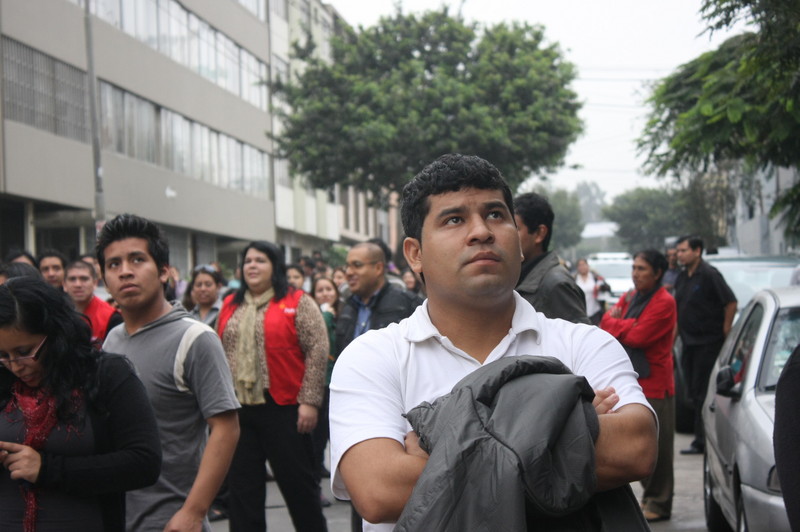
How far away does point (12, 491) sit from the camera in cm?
331

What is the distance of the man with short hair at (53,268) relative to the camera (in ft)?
28.0

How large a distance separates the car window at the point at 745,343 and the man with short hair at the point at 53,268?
495 cm

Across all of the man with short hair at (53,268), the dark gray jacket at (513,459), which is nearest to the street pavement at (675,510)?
the man with short hair at (53,268)

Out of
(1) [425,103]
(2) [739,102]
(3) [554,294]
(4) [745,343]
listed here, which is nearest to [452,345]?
(3) [554,294]

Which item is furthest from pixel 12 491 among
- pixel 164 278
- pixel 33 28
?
pixel 33 28

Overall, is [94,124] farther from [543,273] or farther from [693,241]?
[543,273]

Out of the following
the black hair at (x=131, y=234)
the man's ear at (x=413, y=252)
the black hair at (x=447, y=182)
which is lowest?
the man's ear at (x=413, y=252)

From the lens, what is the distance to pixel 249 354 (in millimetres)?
7230

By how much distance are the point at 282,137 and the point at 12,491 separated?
3284 cm

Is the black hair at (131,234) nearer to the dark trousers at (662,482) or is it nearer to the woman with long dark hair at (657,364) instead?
the woman with long dark hair at (657,364)

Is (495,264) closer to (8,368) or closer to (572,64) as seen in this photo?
(8,368)

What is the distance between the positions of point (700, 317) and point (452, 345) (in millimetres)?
8317

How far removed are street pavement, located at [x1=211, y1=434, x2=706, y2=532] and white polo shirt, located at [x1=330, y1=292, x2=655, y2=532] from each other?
5.38m

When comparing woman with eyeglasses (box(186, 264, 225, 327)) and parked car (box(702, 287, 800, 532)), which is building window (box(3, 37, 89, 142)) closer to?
woman with eyeglasses (box(186, 264, 225, 327))
